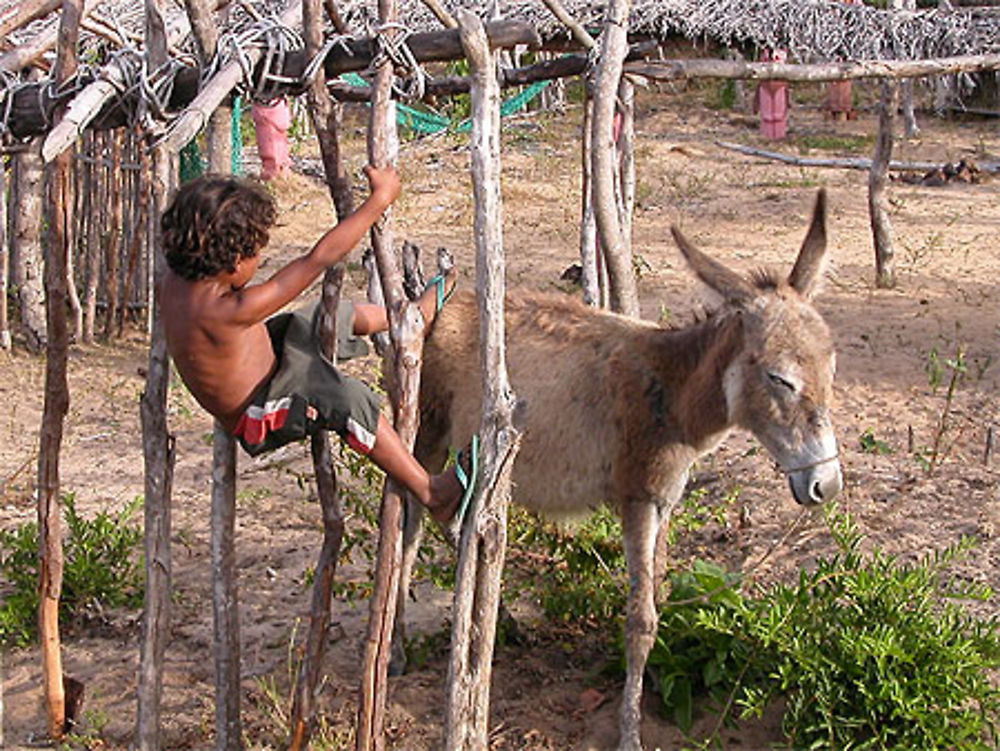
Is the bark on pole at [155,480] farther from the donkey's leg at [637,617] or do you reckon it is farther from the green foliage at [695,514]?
the green foliage at [695,514]

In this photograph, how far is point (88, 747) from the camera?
4.52 meters

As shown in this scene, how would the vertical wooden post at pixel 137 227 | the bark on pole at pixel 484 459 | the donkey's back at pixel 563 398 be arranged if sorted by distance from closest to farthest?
the bark on pole at pixel 484 459, the donkey's back at pixel 563 398, the vertical wooden post at pixel 137 227

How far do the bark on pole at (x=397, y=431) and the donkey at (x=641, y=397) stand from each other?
16.8 inches

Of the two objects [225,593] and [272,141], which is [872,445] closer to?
[225,593]

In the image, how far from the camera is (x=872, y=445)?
6.97 metres

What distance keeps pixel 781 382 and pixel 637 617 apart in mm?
1059

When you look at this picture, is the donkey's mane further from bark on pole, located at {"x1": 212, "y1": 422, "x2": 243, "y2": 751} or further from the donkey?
bark on pole, located at {"x1": 212, "y1": 422, "x2": 243, "y2": 751}

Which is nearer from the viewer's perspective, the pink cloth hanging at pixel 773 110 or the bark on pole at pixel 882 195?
the bark on pole at pixel 882 195

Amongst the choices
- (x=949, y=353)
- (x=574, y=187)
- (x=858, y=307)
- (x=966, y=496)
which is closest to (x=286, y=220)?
(x=574, y=187)

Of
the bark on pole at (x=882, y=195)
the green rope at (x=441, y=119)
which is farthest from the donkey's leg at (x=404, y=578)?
the green rope at (x=441, y=119)

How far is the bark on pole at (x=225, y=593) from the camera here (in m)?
3.92

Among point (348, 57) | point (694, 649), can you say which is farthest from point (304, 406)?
point (694, 649)

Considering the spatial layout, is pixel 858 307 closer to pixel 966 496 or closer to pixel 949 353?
pixel 949 353

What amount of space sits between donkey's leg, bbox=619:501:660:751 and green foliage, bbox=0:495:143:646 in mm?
2485
